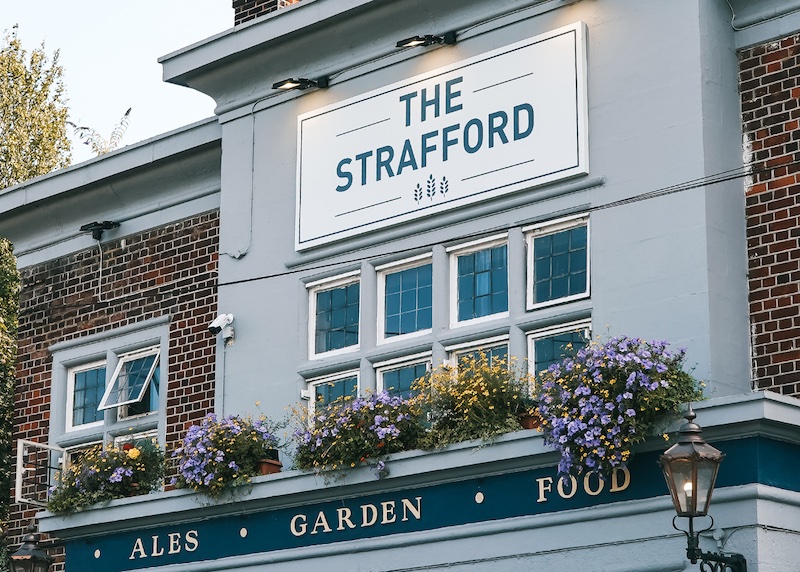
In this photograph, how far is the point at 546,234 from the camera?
48.4 feet

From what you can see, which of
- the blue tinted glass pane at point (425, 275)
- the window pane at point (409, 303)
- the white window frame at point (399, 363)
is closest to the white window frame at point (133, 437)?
the white window frame at point (399, 363)

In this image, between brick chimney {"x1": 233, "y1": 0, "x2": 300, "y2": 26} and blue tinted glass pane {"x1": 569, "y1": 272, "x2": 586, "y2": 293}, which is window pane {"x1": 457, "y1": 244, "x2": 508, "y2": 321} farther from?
brick chimney {"x1": 233, "y1": 0, "x2": 300, "y2": 26}

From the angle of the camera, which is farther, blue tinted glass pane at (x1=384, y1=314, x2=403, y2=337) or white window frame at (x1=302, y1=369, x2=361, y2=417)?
white window frame at (x1=302, y1=369, x2=361, y2=417)

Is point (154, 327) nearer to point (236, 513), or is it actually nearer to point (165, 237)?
point (165, 237)

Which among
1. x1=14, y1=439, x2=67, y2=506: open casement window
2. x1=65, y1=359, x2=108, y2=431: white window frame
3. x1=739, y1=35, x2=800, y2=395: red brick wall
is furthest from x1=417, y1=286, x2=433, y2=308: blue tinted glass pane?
x1=14, y1=439, x2=67, y2=506: open casement window

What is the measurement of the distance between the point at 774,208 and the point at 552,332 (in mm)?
2173

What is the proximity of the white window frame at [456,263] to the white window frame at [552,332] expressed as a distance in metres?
0.36

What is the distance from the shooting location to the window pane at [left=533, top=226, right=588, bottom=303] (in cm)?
1448

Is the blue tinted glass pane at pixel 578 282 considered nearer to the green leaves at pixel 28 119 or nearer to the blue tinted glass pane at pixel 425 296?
the blue tinted glass pane at pixel 425 296

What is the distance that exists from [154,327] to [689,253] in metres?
6.92

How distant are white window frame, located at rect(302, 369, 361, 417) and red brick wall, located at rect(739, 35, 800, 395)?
4.01 meters

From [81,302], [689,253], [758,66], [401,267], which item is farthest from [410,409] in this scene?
[81,302]

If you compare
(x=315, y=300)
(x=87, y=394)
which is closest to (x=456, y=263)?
(x=315, y=300)

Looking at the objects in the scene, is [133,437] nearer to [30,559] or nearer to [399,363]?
[30,559]
